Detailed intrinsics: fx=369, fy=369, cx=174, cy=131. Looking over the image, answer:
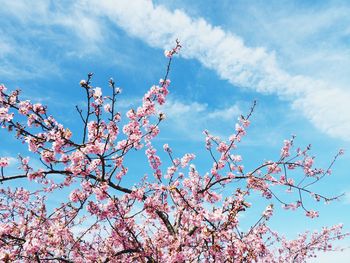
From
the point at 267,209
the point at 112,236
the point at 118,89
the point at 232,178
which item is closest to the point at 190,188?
the point at 232,178

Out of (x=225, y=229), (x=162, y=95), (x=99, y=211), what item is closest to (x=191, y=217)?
(x=225, y=229)

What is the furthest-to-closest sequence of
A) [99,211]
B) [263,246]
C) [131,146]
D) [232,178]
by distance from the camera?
1. [232,178]
2. [131,146]
3. [99,211]
4. [263,246]

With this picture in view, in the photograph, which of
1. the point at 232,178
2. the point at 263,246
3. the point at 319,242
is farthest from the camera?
the point at 319,242

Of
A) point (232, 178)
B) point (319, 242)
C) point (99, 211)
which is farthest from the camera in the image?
point (319, 242)

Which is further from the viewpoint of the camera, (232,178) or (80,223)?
(80,223)

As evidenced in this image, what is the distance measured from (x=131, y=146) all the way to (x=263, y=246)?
169 inches

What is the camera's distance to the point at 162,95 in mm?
10438

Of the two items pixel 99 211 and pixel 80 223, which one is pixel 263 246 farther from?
pixel 80 223

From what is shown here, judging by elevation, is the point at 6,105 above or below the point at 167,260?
above

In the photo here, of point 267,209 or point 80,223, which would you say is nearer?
point 267,209

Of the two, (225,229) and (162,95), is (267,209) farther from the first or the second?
(162,95)

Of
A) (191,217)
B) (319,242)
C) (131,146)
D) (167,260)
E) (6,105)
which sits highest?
(319,242)

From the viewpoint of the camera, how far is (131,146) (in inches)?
400

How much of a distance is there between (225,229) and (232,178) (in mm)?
4612
